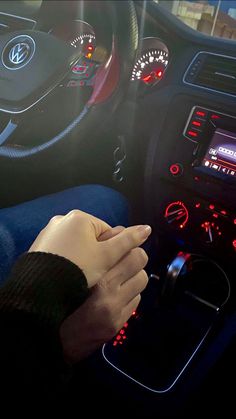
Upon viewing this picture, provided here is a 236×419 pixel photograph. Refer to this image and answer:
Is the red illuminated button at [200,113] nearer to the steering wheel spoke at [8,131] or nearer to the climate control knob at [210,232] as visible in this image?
the climate control knob at [210,232]

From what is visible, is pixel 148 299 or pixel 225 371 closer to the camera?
pixel 225 371

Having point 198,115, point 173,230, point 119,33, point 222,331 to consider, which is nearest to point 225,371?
point 222,331

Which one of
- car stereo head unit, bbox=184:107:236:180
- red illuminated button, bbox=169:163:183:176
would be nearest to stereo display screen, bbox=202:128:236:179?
car stereo head unit, bbox=184:107:236:180

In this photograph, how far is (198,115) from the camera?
1.58 m

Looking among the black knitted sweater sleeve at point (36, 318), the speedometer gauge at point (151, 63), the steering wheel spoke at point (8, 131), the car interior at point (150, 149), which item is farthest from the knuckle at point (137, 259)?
the speedometer gauge at point (151, 63)

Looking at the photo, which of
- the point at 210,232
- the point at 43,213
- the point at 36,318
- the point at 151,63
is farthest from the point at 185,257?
the point at 36,318

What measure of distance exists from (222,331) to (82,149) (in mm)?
816

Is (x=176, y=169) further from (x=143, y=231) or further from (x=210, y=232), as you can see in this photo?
(x=143, y=231)

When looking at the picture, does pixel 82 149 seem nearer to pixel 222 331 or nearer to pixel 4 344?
pixel 222 331

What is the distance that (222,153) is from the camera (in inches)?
60.6

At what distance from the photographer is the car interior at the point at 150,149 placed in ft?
4.96

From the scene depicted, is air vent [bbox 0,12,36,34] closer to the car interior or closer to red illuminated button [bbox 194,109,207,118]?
the car interior

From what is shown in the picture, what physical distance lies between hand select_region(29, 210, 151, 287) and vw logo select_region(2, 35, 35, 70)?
2.44 feet

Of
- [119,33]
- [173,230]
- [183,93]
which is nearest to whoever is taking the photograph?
[119,33]
